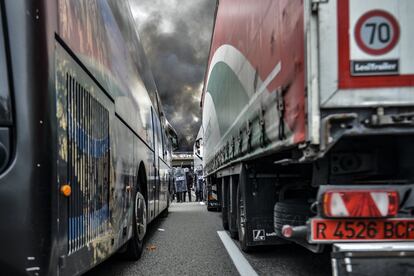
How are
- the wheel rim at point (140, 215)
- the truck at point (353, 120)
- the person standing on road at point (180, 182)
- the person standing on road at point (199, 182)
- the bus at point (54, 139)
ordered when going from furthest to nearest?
the person standing on road at point (199, 182), the person standing on road at point (180, 182), the wheel rim at point (140, 215), the truck at point (353, 120), the bus at point (54, 139)

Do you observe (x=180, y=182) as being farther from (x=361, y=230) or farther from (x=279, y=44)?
(x=361, y=230)

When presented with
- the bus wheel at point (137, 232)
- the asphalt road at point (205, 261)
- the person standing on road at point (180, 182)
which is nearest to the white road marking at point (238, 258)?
the asphalt road at point (205, 261)

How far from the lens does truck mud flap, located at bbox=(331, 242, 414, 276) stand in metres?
3.09

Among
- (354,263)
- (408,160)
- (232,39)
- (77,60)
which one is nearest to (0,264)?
(77,60)

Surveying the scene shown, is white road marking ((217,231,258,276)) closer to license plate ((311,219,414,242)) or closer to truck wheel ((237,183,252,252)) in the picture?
truck wheel ((237,183,252,252))

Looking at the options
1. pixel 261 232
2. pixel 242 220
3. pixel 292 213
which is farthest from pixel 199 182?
pixel 292 213

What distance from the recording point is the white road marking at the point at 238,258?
19.2 ft

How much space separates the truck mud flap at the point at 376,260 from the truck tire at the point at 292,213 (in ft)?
3.98

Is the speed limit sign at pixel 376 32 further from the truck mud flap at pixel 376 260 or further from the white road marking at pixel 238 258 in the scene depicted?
the white road marking at pixel 238 258

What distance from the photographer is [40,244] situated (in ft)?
8.94

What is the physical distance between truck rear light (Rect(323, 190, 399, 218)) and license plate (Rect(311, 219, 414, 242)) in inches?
2.6

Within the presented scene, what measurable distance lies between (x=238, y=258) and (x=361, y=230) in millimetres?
3637

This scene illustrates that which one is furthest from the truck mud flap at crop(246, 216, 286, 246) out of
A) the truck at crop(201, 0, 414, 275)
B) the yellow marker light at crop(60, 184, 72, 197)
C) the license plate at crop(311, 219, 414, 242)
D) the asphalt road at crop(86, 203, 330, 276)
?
the yellow marker light at crop(60, 184, 72, 197)

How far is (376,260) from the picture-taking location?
310cm
